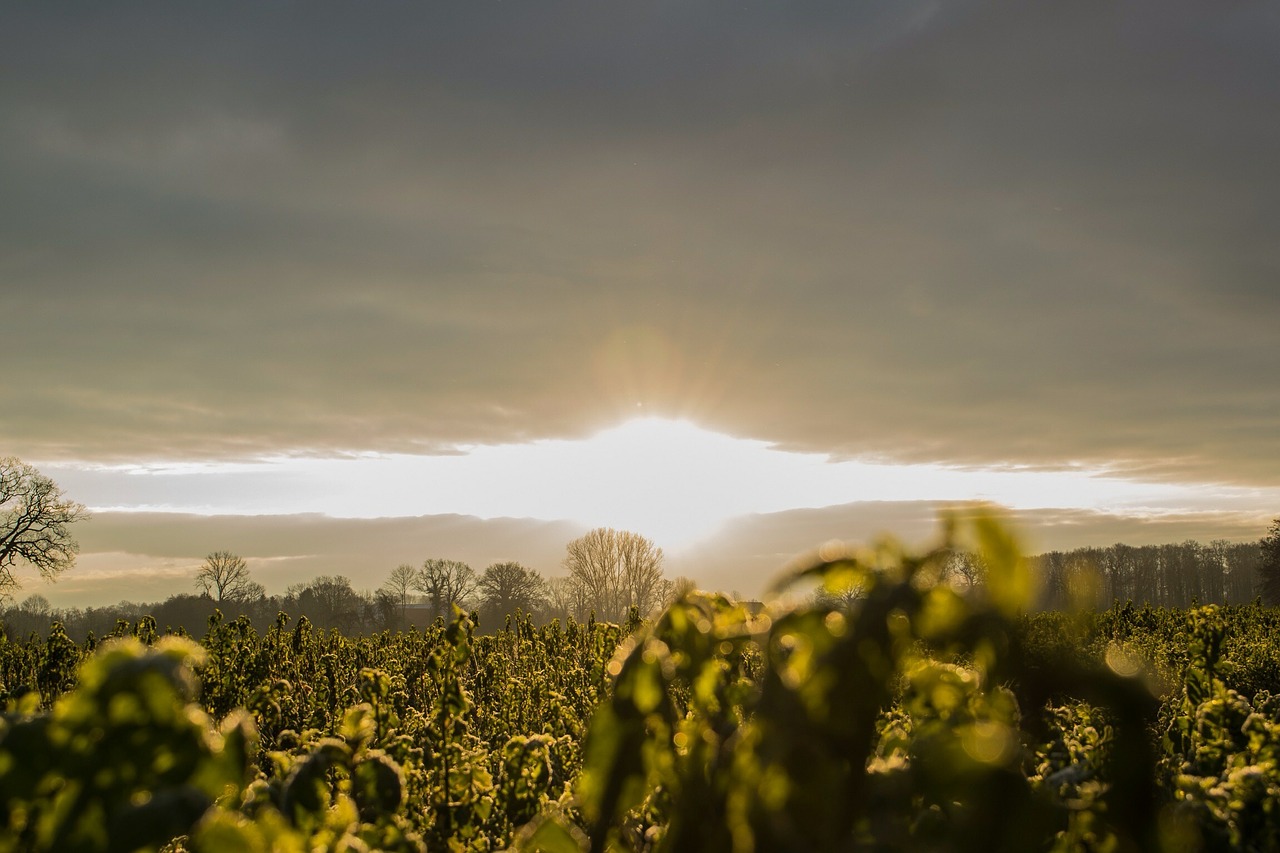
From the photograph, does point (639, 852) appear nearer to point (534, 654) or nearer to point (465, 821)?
point (465, 821)

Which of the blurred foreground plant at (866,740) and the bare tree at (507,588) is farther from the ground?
the blurred foreground plant at (866,740)

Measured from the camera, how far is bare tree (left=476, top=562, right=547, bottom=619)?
345ft

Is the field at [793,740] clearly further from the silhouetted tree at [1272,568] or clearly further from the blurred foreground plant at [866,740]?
the silhouetted tree at [1272,568]

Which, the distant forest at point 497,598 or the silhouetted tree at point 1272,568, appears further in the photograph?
the distant forest at point 497,598

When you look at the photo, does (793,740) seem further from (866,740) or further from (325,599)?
(325,599)

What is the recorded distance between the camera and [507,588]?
347 ft

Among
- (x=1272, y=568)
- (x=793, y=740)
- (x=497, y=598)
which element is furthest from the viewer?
(x=497, y=598)

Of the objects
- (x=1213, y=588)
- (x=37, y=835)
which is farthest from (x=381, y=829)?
(x=1213, y=588)

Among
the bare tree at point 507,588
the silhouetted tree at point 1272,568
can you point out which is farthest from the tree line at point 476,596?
the silhouetted tree at point 1272,568

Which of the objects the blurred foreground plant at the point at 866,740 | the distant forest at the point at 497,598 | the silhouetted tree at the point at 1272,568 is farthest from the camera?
the distant forest at the point at 497,598

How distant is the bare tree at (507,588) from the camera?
345ft

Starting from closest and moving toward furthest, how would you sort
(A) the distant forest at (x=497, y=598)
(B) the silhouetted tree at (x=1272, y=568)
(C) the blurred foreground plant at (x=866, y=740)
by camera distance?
1. (C) the blurred foreground plant at (x=866, y=740)
2. (B) the silhouetted tree at (x=1272, y=568)
3. (A) the distant forest at (x=497, y=598)

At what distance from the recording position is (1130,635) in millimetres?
22828

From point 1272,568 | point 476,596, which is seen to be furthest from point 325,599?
point 1272,568
